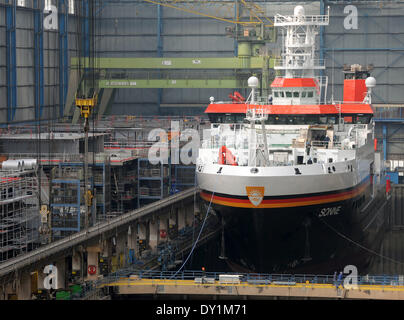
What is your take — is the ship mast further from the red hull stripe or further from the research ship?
the red hull stripe

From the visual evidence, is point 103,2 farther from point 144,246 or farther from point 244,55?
point 144,246

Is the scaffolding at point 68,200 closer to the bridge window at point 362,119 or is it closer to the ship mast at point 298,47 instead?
the ship mast at point 298,47

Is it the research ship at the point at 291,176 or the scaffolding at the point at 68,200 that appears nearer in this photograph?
the research ship at the point at 291,176

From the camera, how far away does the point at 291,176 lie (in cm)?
3184

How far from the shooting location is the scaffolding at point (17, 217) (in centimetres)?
2941

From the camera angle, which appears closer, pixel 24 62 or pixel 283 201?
pixel 283 201

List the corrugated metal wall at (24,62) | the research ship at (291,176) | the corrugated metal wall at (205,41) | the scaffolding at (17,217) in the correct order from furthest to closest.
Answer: the corrugated metal wall at (205,41)
the corrugated metal wall at (24,62)
the research ship at (291,176)
the scaffolding at (17,217)

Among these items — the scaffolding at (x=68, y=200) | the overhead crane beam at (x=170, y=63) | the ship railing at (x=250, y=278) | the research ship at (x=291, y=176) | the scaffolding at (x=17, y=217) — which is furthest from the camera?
the overhead crane beam at (x=170, y=63)

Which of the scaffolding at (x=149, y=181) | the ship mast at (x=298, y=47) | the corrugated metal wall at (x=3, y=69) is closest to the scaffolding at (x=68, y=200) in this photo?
the scaffolding at (x=149, y=181)

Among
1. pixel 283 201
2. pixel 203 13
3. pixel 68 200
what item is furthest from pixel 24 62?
pixel 283 201

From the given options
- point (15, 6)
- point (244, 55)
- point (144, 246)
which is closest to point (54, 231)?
point (144, 246)

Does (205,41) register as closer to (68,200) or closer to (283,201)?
(68,200)

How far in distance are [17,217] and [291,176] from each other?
35.7 feet

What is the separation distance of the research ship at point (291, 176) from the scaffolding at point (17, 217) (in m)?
7.48
